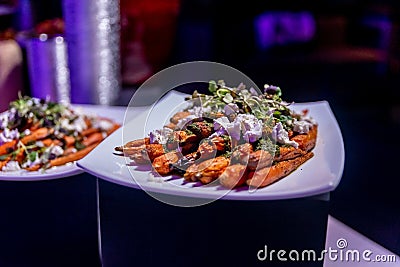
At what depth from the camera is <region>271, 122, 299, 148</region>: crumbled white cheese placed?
0.93m

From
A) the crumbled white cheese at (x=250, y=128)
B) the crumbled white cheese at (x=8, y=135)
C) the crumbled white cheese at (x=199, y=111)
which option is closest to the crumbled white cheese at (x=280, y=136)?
the crumbled white cheese at (x=250, y=128)

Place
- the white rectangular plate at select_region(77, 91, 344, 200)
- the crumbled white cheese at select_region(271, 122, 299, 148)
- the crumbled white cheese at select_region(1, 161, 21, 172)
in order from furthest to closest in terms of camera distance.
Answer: the crumbled white cheese at select_region(1, 161, 21, 172), the crumbled white cheese at select_region(271, 122, 299, 148), the white rectangular plate at select_region(77, 91, 344, 200)

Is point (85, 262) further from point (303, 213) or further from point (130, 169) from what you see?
point (303, 213)

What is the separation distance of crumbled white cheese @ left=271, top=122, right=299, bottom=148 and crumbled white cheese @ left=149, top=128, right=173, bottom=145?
199 mm

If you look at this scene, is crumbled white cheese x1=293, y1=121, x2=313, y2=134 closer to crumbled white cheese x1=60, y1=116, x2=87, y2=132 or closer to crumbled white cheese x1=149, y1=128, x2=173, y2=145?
crumbled white cheese x1=149, y1=128, x2=173, y2=145

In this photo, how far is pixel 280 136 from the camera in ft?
3.04

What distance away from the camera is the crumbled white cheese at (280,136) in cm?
93

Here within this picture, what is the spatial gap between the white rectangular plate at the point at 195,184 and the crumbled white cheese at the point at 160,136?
0.03 m

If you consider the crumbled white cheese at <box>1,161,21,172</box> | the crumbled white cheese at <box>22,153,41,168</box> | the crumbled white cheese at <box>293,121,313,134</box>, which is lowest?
the crumbled white cheese at <box>22,153,41,168</box>

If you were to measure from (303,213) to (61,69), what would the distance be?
1.68 metres

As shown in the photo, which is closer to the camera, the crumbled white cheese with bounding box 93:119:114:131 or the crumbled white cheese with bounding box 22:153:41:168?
the crumbled white cheese with bounding box 22:153:41:168

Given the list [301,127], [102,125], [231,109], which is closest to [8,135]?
[102,125]

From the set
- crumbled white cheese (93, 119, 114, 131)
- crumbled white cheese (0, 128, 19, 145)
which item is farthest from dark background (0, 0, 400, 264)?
crumbled white cheese (0, 128, 19, 145)

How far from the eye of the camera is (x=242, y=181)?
32.7 inches
